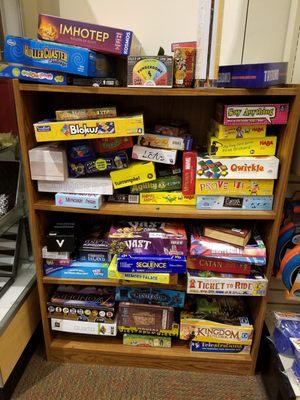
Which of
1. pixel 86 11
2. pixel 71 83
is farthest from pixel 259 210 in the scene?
pixel 86 11

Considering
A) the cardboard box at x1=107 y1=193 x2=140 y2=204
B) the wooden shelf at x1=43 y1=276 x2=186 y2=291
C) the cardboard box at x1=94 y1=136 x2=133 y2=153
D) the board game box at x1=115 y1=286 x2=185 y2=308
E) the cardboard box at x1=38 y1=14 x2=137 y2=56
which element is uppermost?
the cardboard box at x1=38 y1=14 x2=137 y2=56

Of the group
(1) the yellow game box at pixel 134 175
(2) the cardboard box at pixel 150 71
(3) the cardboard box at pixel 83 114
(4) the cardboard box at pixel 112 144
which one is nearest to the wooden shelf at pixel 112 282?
(1) the yellow game box at pixel 134 175

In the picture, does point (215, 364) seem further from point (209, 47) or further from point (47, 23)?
point (47, 23)

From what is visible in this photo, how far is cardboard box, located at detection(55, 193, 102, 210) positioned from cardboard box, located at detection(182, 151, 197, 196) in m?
0.33

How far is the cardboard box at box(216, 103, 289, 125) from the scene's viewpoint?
1.07m

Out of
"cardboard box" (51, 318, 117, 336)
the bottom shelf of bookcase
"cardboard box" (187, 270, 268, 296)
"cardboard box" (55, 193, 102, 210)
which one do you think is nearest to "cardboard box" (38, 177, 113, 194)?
"cardboard box" (55, 193, 102, 210)

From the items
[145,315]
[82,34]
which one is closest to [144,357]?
[145,315]

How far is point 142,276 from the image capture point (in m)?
1.22

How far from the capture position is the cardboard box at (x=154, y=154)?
46.1 inches

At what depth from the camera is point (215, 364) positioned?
1.39 m

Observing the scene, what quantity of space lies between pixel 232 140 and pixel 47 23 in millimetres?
745

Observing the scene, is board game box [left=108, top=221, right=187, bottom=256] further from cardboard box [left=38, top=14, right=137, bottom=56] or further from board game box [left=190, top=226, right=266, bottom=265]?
cardboard box [left=38, top=14, right=137, bottom=56]

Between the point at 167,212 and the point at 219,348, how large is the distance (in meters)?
0.70

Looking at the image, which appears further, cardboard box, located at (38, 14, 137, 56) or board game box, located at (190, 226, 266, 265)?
board game box, located at (190, 226, 266, 265)
